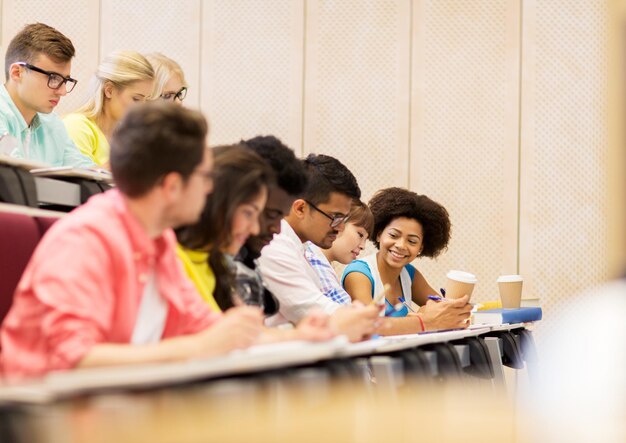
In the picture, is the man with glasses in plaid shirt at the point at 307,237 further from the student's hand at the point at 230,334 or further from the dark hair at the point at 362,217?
the student's hand at the point at 230,334

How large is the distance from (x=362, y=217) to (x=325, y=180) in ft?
1.85

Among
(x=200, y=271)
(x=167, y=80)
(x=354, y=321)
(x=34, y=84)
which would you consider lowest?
(x=354, y=321)

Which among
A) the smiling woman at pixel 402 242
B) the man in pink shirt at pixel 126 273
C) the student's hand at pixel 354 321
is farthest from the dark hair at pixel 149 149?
the smiling woman at pixel 402 242

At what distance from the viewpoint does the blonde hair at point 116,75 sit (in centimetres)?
354

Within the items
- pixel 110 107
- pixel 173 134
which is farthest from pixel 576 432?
pixel 110 107

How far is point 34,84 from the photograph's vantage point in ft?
10.4

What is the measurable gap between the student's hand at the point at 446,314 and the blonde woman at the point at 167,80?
1.30 metres

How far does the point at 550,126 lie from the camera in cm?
544

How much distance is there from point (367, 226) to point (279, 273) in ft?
3.12

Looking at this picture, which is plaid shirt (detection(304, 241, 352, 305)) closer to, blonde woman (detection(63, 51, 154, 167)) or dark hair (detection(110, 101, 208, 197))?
blonde woman (detection(63, 51, 154, 167))

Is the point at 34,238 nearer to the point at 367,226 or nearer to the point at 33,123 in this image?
the point at 33,123

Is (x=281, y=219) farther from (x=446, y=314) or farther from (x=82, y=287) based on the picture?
(x=446, y=314)

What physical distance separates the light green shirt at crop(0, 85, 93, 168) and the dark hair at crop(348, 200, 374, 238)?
97cm

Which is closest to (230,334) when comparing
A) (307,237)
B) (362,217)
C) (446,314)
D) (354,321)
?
(354,321)
